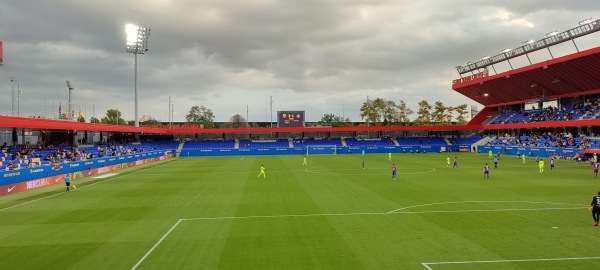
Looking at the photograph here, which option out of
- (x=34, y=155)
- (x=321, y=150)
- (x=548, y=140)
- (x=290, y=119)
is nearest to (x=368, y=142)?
(x=321, y=150)

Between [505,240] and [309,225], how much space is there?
836 cm

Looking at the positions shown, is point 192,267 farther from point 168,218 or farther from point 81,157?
point 81,157

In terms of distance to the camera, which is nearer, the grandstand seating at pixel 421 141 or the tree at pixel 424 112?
the grandstand seating at pixel 421 141

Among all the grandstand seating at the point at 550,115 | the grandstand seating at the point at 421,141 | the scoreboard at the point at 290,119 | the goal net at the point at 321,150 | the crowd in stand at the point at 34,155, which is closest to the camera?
the crowd in stand at the point at 34,155

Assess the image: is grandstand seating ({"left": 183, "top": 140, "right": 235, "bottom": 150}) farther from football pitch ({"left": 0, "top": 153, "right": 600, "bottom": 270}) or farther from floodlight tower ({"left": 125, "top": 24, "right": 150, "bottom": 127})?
football pitch ({"left": 0, "top": 153, "right": 600, "bottom": 270})

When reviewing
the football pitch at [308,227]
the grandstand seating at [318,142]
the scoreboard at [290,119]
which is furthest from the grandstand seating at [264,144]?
the football pitch at [308,227]

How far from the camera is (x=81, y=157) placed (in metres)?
47.8

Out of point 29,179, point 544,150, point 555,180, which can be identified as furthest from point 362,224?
point 544,150

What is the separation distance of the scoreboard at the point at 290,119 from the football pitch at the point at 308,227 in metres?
54.0

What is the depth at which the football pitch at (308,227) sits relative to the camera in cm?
1314

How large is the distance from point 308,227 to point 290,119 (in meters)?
69.1

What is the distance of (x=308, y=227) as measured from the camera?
58.0ft

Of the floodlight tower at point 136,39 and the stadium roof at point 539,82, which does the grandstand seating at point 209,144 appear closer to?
the floodlight tower at point 136,39

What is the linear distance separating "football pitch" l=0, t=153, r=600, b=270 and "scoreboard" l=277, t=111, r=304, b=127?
2126 inches
